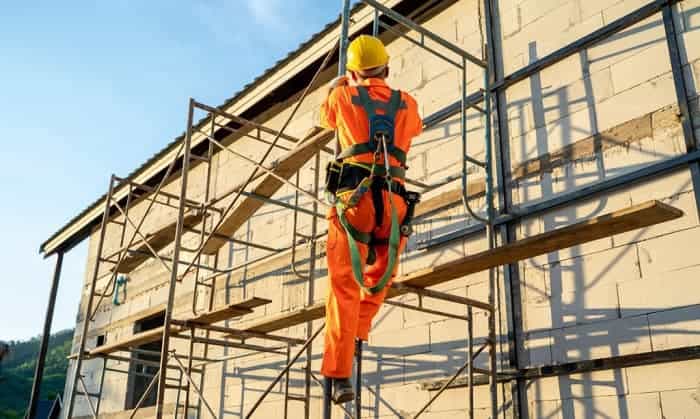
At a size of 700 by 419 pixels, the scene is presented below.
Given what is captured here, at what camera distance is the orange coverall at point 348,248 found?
4117 millimetres

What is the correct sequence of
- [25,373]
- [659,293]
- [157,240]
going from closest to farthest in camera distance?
[659,293] < [157,240] < [25,373]

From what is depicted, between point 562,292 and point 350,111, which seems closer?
point 350,111

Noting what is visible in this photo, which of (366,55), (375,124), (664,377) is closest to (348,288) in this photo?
(375,124)

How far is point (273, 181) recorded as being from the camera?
830cm

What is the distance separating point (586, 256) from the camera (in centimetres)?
561

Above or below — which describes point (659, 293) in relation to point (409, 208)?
below

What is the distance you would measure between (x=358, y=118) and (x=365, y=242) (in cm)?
89

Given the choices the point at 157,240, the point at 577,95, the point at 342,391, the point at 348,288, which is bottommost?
the point at 342,391

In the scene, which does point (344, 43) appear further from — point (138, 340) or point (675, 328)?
point (138, 340)

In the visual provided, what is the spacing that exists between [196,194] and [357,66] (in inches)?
319

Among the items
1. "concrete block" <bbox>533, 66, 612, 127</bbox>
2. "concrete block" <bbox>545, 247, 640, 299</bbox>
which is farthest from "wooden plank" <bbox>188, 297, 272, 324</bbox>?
"concrete block" <bbox>533, 66, 612, 127</bbox>

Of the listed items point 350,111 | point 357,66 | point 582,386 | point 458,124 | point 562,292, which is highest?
point 458,124

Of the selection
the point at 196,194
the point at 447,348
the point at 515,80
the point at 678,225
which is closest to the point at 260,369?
the point at 447,348

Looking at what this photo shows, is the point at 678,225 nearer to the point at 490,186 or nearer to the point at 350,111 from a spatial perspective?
the point at 490,186
